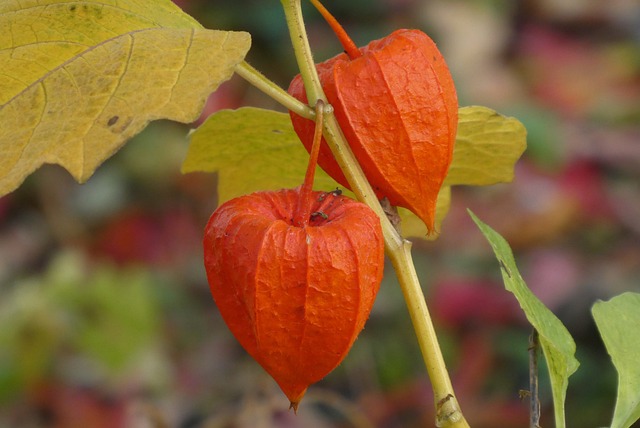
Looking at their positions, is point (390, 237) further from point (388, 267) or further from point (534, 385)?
point (388, 267)

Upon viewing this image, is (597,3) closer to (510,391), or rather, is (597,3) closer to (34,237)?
(510,391)

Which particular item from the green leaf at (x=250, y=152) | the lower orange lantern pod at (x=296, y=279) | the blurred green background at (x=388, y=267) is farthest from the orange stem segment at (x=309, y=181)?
the blurred green background at (x=388, y=267)

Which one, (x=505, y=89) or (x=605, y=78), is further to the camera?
(x=605, y=78)

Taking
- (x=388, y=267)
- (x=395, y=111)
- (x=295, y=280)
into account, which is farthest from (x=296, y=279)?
(x=388, y=267)

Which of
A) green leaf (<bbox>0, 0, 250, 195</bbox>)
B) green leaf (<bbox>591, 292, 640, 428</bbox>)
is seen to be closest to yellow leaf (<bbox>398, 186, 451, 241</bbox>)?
green leaf (<bbox>591, 292, 640, 428</bbox>)

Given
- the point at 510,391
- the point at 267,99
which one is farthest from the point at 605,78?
the point at 510,391

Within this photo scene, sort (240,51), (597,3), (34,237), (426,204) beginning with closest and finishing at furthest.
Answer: (240,51) → (426,204) → (34,237) → (597,3)

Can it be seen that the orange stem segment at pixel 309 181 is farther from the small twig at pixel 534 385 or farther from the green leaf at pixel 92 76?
the small twig at pixel 534 385
